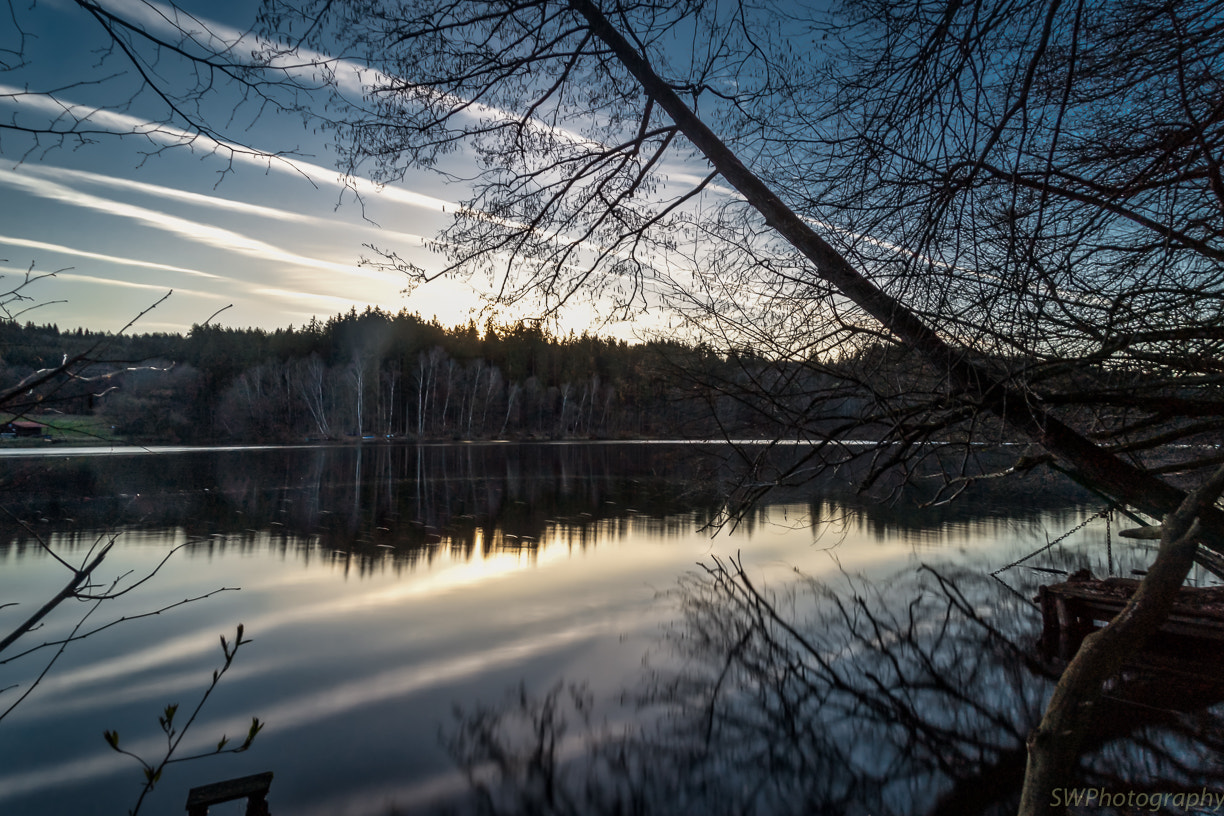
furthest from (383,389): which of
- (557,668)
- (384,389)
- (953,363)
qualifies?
(953,363)

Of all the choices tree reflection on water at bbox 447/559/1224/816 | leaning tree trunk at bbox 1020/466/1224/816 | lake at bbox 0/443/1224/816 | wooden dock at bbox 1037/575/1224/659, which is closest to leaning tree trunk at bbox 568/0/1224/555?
leaning tree trunk at bbox 1020/466/1224/816

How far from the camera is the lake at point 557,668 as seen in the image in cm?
533

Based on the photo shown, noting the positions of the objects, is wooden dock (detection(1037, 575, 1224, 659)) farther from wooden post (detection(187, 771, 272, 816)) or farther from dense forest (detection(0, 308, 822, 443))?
dense forest (detection(0, 308, 822, 443))

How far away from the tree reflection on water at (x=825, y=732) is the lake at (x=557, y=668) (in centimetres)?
3

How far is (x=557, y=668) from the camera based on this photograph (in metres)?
7.91

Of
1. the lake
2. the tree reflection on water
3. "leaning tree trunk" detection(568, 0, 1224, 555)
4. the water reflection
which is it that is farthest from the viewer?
the water reflection

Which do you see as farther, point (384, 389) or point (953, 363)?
point (384, 389)

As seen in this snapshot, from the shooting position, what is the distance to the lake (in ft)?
17.5

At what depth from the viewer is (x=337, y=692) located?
7.10m

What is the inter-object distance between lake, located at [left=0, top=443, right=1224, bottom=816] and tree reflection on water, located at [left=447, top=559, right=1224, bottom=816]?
3 cm

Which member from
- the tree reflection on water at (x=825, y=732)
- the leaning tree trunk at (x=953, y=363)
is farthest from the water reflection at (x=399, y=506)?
the tree reflection on water at (x=825, y=732)

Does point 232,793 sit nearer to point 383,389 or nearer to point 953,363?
point 953,363

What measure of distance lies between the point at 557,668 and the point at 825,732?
9.74 feet

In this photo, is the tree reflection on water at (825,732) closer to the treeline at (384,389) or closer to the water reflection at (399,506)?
the water reflection at (399,506)
